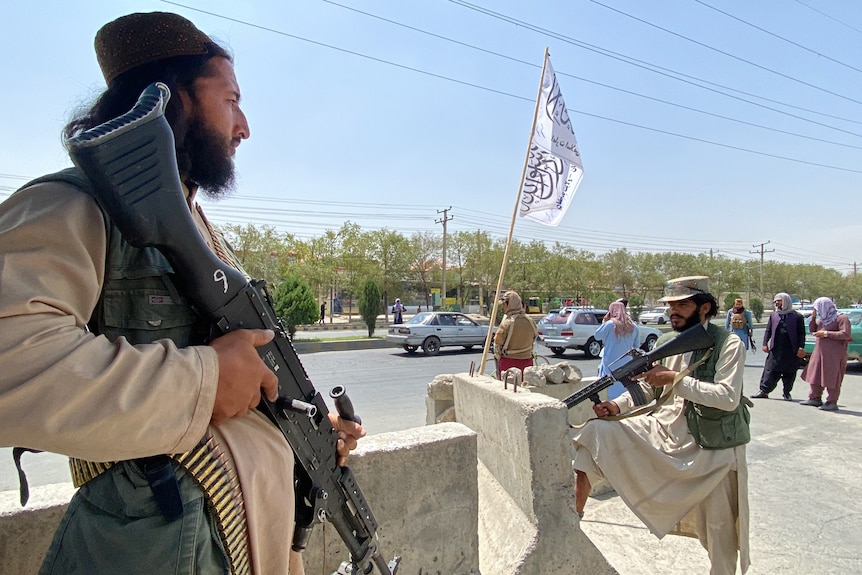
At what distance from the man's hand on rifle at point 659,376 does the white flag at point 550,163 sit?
203cm

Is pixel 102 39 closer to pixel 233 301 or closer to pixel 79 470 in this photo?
pixel 233 301

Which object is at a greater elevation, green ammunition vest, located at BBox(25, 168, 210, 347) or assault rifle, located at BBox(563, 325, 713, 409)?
green ammunition vest, located at BBox(25, 168, 210, 347)

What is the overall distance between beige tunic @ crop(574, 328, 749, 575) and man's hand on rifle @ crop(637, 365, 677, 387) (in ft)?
0.23

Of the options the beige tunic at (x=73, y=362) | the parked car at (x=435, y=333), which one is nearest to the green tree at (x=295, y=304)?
the parked car at (x=435, y=333)

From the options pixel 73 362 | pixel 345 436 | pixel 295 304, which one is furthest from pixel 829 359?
pixel 295 304

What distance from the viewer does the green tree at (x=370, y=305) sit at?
67.5ft

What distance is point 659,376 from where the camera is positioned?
2885 millimetres

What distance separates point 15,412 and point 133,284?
0.32m

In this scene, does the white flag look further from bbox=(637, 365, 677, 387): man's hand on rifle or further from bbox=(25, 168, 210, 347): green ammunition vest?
bbox=(25, 168, 210, 347): green ammunition vest

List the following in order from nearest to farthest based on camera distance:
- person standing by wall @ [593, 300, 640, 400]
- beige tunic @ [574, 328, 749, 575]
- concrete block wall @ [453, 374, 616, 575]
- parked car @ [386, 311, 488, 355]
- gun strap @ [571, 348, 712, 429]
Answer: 1. concrete block wall @ [453, 374, 616, 575]
2. beige tunic @ [574, 328, 749, 575]
3. gun strap @ [571, 348, 712, 429]
4. person standing by wall @ [593, 300, 640, 400]
5. parked car @ [386, 311, 488, 355]

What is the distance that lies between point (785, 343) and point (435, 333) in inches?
381

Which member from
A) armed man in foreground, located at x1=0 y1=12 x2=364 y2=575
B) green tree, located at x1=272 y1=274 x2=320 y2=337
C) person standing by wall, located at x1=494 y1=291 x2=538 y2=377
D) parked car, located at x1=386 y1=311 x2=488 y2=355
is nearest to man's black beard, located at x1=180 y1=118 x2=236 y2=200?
armed man in foreground, located at x1=0 y1=12 x2=364 y2=575

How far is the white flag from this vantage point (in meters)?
4.62

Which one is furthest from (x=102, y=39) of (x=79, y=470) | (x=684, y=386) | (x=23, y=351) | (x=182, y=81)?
(x=684, y=386)
